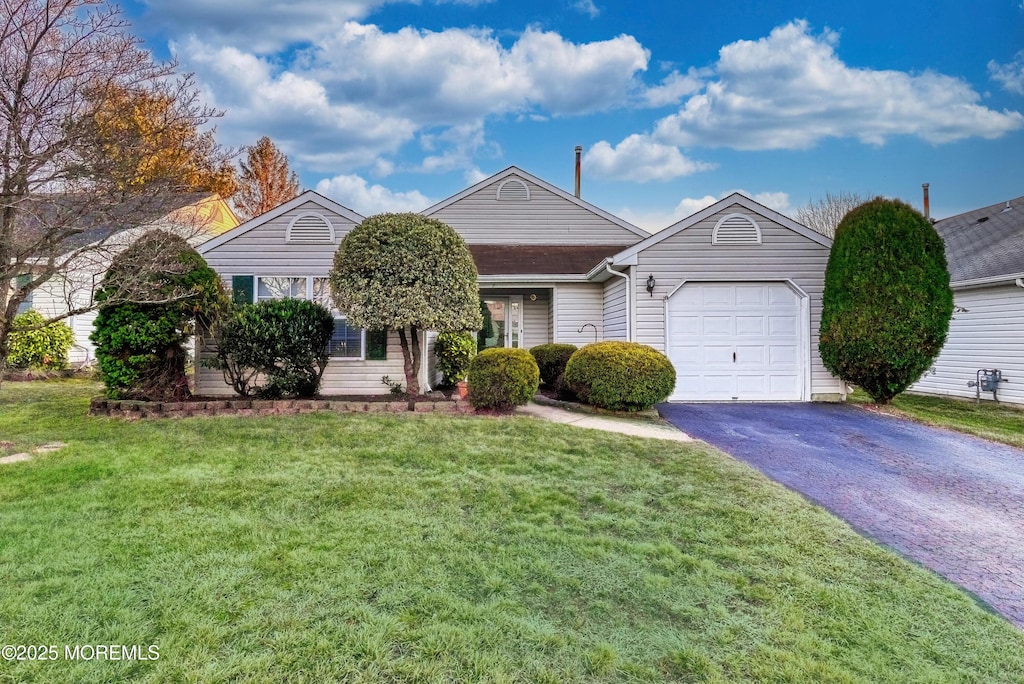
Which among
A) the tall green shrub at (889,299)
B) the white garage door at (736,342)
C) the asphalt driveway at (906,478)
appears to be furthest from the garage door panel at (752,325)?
the asphalt driveway at (906,478)

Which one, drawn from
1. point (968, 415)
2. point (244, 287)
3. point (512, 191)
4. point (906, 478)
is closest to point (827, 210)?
point (968, 415)

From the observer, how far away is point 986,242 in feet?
39.2

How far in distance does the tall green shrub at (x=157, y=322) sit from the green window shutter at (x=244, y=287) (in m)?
0.74

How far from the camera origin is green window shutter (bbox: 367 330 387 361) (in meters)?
9.05

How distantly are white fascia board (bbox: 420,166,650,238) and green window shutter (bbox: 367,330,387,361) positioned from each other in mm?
5525

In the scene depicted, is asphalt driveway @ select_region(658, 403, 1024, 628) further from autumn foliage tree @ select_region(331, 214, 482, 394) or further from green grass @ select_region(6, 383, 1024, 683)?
autumn foliage tree @ select_region(331, 214, 482, 394)

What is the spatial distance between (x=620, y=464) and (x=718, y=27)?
11.5 meters

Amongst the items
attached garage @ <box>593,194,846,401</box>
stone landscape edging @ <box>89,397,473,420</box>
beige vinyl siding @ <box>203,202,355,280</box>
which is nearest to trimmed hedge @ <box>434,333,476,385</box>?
stone landscape edging @ <box>89,397,473,420</box>

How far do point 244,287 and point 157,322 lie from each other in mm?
1841

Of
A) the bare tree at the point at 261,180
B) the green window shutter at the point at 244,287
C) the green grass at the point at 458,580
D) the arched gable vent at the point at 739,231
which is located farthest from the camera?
the bare tree at the point at 261,180

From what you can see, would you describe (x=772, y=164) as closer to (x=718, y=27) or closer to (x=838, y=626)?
(x=718, y=27)

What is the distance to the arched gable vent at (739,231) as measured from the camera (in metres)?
9.22

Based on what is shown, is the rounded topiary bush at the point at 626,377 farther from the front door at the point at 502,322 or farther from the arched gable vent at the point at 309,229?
the arched gable vent at the point at 309,229

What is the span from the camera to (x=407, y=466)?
191 inches
